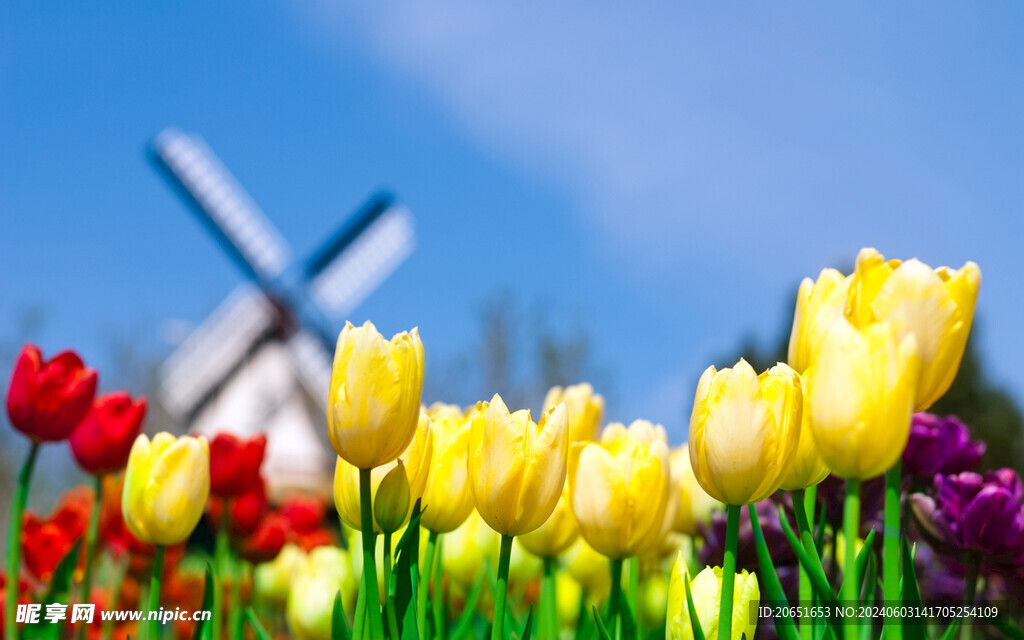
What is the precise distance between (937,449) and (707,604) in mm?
808

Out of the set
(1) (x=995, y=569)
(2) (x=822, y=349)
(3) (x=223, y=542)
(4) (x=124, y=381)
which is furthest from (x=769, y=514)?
(4) (x=124, y=381)

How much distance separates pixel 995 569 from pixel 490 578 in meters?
0.97

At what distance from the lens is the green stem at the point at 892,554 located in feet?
3.07

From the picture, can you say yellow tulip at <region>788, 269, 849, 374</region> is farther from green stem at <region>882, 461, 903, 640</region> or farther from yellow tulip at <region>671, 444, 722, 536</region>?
yellow tulip at <region>671, 444, 722, 536</region>

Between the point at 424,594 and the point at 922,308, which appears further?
the point at 424,594

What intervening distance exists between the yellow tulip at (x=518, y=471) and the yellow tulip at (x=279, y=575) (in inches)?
66.1

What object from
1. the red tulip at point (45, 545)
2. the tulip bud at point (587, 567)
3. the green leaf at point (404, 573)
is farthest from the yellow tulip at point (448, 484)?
the red tulip at point (45, 545)

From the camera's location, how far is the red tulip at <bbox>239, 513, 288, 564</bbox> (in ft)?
8.05

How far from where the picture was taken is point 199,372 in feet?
66.1

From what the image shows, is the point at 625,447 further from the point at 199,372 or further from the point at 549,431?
the point at 199,372

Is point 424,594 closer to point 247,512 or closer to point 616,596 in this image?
point 616,596

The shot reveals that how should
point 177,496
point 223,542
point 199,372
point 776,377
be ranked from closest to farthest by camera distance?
1. point 776,377
2. point 177,496
3. point 223,542
4. point 199,372

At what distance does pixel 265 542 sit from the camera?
8.11ft

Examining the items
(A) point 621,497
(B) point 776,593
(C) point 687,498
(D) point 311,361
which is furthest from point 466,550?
(D) point 311,361
